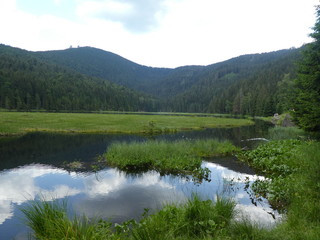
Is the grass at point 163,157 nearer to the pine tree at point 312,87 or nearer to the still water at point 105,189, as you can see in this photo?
the still water at point 105,189

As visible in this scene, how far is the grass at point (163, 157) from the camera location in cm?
1642

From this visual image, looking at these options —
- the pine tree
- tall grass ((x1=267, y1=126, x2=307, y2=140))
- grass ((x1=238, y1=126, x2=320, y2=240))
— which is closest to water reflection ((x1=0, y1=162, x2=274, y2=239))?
grass ((x1=238, y1=126, x2=320, y2=240))

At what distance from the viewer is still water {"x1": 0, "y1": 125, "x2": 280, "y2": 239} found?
30.5 feet

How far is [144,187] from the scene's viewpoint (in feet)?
42.2

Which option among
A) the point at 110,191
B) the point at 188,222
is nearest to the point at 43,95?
the point at 110,191

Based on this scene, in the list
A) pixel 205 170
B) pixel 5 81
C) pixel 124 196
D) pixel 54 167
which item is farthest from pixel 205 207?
pixel 5 81

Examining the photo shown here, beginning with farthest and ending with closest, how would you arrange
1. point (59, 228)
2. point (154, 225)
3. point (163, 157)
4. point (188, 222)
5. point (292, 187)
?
point (163, 157), point (292, 187), point (188, 222), point (154, 225), point (59, 228)

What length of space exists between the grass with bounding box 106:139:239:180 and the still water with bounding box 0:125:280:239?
1140 mm

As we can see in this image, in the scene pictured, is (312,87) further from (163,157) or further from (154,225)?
(154,225)

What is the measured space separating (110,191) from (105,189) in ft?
1.63

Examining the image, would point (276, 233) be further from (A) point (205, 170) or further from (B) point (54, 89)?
(B) point (54, 89)

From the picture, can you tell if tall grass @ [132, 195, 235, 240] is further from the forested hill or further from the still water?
the forested hill

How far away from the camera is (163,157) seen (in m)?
18.3

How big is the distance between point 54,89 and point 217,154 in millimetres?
164876
